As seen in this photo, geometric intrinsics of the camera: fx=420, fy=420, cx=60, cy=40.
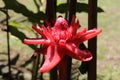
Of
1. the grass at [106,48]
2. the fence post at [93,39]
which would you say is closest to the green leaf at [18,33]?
the grass at [106,48]

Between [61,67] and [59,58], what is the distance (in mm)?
46

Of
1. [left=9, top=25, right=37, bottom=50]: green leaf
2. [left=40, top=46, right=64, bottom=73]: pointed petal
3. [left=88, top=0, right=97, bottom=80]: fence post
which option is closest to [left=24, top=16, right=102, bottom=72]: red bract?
[left=40, top=46, right=64, bottom=73]: pointed petal

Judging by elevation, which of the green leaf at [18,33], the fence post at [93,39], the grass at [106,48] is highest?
the fence post at [93,39]

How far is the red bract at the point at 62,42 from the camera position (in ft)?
2.58

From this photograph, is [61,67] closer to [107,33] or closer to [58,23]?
[58,23]

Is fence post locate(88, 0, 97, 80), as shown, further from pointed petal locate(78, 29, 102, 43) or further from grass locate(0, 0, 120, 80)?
grass locate(0, 0, 120, 80)

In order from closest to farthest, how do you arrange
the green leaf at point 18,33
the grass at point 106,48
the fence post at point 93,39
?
the fence post at point 93,39, the green leaf at point 18,33, the grass at point 106,48

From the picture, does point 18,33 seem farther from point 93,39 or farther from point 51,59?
point 51,59

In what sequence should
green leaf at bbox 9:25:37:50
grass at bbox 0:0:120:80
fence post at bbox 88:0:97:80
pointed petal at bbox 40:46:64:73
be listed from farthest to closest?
grass at bbox 0:0:120:80 < green leaf at bbox 9:25:37:50 < fence post at bbox 88:0:97:80 < pointed petal at bbox 40:46:64:73

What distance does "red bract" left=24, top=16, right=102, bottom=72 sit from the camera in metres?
0.79

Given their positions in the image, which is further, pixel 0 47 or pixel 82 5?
pixel 0 47

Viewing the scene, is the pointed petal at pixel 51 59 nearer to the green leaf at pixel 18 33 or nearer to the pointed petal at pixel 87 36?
the pointed petal at pixel 87 36

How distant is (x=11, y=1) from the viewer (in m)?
1.43

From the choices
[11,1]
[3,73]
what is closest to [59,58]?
[11,1]
